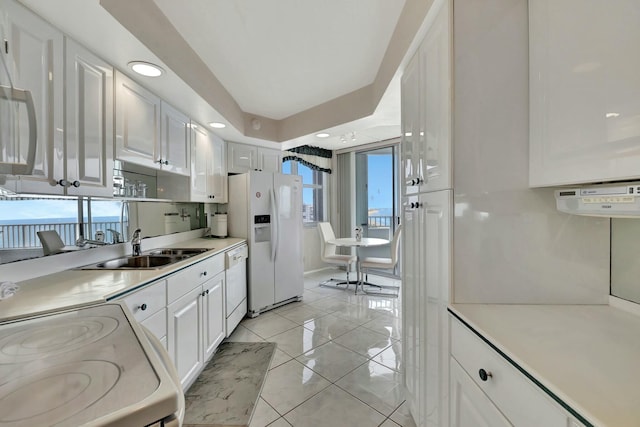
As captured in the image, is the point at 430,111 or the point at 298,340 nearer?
the point at 430,111

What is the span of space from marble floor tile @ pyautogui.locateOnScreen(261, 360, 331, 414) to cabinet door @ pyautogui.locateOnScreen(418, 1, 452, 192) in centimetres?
160

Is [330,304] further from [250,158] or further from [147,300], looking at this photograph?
[147,300]

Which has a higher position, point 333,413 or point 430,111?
point 430,111

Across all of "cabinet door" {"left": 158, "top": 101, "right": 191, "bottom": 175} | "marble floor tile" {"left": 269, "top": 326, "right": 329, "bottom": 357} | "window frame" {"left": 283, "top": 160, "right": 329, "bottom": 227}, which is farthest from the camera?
"window frame" {"left": 283, "top": 160, "right": 329, "bottom": 227}

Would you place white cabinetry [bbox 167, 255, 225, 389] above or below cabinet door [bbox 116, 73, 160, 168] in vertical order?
below

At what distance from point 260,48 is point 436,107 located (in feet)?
4.98

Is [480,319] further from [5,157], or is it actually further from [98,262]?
[98,262]

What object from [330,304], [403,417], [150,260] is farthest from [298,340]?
[150,260]

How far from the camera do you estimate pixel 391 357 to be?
2332 mm

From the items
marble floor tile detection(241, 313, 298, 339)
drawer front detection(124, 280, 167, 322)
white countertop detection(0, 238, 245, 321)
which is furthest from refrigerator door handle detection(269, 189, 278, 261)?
drawer front detection(124, 280, 167, 322)

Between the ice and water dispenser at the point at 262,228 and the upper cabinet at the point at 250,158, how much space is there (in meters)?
0.82

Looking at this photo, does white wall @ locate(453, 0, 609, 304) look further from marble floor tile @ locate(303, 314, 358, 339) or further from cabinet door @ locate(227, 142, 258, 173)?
cabinet door @ locate(227, 142, 258, 173)

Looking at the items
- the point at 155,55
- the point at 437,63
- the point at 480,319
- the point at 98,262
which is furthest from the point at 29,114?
the point at 480,319

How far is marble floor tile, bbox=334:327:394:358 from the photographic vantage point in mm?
2447
